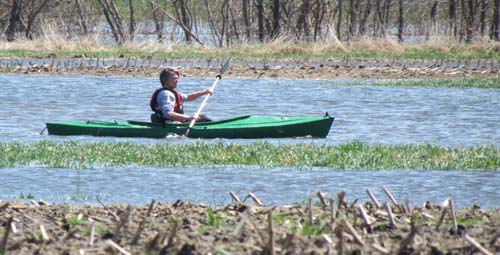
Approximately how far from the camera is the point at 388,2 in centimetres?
5116

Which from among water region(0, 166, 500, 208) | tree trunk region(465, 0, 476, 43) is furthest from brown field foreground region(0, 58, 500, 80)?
water region(0, 166, 500, 208)

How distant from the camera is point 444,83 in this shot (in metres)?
32.1

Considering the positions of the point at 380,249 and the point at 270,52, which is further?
the point at 270,52

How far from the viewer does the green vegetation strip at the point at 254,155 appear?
1557cm

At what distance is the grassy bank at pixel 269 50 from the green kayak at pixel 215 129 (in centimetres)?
2046

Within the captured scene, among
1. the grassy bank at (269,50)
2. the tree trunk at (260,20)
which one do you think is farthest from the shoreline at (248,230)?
the tree trunk at (260,20)

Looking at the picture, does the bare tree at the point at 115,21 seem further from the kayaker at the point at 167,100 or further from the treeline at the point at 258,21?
the kayaker at the point at 167,100

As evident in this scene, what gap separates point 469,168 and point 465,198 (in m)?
2.20

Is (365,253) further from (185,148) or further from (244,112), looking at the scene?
(244,112)

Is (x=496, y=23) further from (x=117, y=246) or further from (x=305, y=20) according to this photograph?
(x=117, y=246)

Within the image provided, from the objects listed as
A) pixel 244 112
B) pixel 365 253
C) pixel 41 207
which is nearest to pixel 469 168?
pixel 41 207

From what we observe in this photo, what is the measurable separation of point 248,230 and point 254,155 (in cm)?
735

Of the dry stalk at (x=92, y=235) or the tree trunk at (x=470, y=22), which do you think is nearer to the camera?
the dry stalk at (x=92, y=235)

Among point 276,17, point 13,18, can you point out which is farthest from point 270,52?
point 13,18
